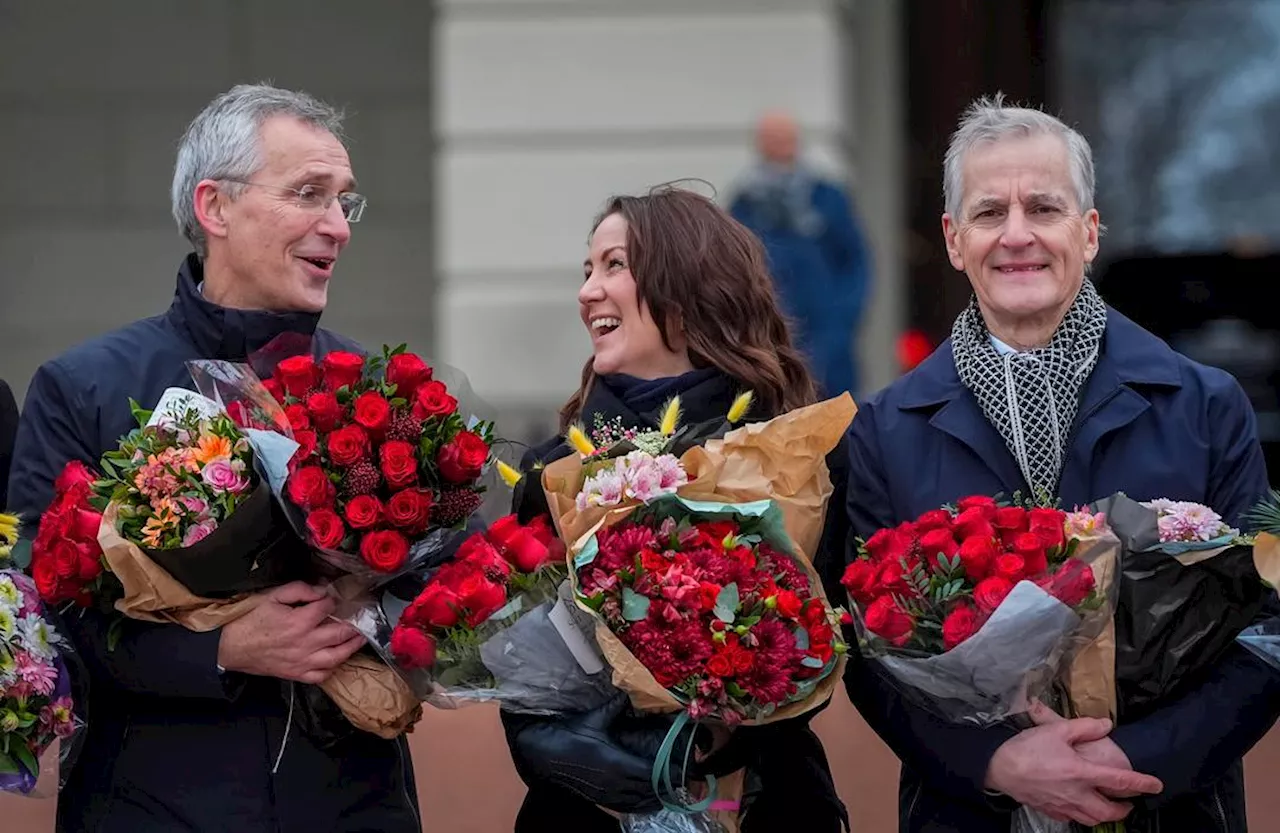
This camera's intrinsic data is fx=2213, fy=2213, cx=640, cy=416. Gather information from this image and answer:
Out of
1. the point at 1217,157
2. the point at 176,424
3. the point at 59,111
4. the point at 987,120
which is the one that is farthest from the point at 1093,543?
the point at 59,111

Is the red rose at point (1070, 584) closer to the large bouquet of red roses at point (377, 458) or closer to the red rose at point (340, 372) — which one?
the large bouquet of red roses at point (377, 458)

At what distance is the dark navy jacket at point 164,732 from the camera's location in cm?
367

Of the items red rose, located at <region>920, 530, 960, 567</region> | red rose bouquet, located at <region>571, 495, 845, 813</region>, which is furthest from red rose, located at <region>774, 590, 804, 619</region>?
red rose, located at <region>920, 530, 960, 567</region>

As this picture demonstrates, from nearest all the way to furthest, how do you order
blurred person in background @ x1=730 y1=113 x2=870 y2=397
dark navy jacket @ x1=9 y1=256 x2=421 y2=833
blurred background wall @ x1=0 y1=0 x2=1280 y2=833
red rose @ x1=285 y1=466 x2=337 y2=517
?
1. red rose @ x1=285 y1=466 x2=337 y2=517
2. dark navy jacket @ x1=9 y1=256 x2=421 y2=833
3. blurred person in background @ x1=730 y1=113 x2=870 y2=397
4. blurred background wall @ x1=0 y1=0 x2=1280 y2=833

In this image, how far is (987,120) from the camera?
13.0 feet

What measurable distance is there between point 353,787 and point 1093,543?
133 cm

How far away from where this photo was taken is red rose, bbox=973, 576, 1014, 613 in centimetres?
335

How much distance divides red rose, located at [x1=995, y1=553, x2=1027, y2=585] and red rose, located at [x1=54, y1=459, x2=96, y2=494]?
1461 millimetres

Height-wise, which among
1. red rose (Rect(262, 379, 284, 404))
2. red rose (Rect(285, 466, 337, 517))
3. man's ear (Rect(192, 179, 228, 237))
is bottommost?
red rose (Rect(285, 466, 337, 517))

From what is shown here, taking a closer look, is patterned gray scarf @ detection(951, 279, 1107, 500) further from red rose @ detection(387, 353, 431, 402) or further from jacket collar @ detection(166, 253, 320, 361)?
jacket collar @ detection(166, 253, 320, 361)

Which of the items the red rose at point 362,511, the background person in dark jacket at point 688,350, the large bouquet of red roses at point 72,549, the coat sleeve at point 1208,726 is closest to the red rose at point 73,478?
the large bouquet of red roses at point 72,549

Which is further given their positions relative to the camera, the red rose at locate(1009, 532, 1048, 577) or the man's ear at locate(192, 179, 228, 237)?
the man's ear at locate(192, 179, 228, 237)

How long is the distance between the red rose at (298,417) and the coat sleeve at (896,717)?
0.96 meters

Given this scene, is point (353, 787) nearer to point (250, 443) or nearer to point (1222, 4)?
point (250, 443)
